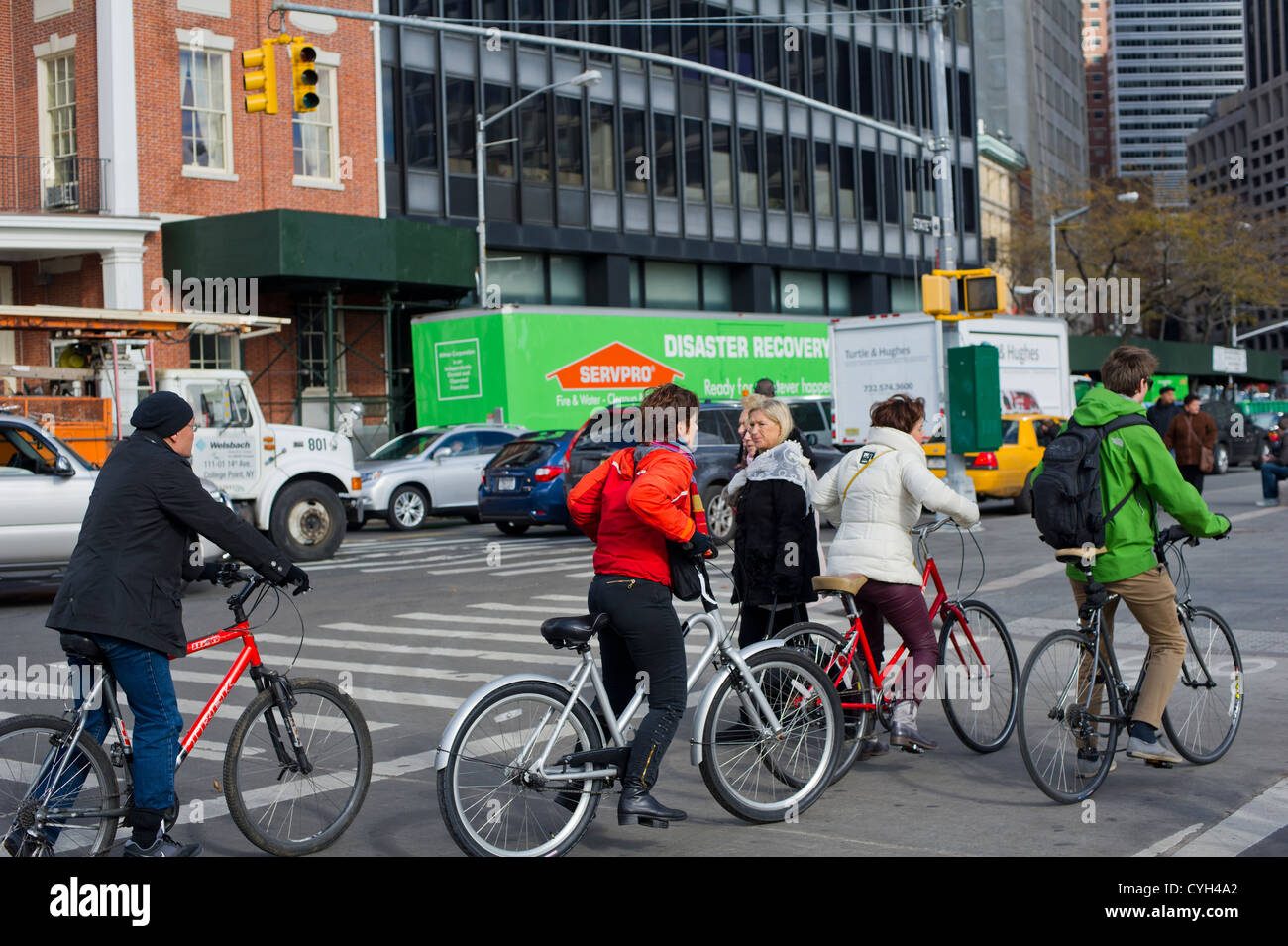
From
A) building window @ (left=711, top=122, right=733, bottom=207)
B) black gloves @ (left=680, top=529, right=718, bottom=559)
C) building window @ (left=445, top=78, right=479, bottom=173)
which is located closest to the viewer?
black gloves @ (left=680, top=529, right=718, bottom=559)

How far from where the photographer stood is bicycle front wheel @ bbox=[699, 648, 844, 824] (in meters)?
5.97

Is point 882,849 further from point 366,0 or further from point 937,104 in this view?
point 366,0

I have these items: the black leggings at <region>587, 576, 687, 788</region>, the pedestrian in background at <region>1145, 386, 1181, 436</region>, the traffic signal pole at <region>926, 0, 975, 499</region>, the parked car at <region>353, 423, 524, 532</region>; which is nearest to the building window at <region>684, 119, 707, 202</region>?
the traffic signal pole at <region>926, 0, 975, 499</region>

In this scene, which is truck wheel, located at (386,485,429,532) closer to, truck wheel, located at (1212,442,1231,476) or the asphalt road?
the asphalt road

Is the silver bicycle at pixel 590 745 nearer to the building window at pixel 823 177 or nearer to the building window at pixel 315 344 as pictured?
the building window at pixel 315 344

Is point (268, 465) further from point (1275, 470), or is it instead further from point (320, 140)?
point (320, 140)

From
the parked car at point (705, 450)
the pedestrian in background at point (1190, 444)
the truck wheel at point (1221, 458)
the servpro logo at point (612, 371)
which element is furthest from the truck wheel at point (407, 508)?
the truck wheel at point (1221, 458)

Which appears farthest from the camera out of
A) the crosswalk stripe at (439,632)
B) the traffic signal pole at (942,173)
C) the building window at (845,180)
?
the building window at (845,180)

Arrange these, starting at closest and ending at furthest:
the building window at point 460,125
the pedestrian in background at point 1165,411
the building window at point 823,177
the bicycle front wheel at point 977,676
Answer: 1. the bicycle front wheel at point 977,676
2. the pedestrian in background at point 1165,411
3. the building window at point 460,125
4. the building window at point 823,177

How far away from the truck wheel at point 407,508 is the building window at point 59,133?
10259mm

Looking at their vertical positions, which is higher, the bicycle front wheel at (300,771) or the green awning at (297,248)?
the green awning at (297,248)

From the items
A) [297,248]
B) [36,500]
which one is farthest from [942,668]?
[297,248]

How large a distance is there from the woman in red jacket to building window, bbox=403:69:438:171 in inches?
1154

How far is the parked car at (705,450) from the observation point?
1911 cm
